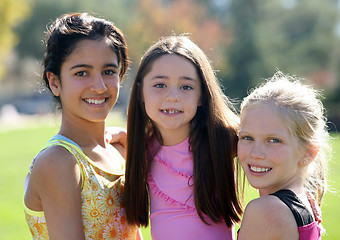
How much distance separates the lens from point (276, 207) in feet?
7.28

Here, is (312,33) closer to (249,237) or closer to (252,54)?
(252,54)

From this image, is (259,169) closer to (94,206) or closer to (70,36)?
(94,206)

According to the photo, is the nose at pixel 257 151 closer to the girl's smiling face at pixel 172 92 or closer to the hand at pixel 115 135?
the girl's smiling face at pixel 172 92

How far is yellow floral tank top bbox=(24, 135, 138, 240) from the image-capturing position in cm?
276

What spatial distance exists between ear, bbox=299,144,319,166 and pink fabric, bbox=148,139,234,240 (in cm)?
70

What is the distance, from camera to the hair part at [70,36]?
116 inches

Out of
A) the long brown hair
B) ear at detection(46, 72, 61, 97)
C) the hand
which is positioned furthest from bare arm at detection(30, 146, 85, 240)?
the hand

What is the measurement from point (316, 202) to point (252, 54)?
2636 centimetres

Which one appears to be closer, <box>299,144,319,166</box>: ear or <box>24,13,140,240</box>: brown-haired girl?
<box>299,144,319,166</box>: ear

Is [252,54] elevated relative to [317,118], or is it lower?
elevated

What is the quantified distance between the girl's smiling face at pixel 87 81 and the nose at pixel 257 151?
1.03m

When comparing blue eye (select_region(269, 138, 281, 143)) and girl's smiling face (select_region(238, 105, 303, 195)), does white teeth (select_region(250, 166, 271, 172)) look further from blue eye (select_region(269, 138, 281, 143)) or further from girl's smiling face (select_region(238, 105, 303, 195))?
blue eye (select_region(269, 138, 281, 143))

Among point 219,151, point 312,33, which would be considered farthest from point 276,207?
point 312,33

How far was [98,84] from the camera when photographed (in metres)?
2.96
